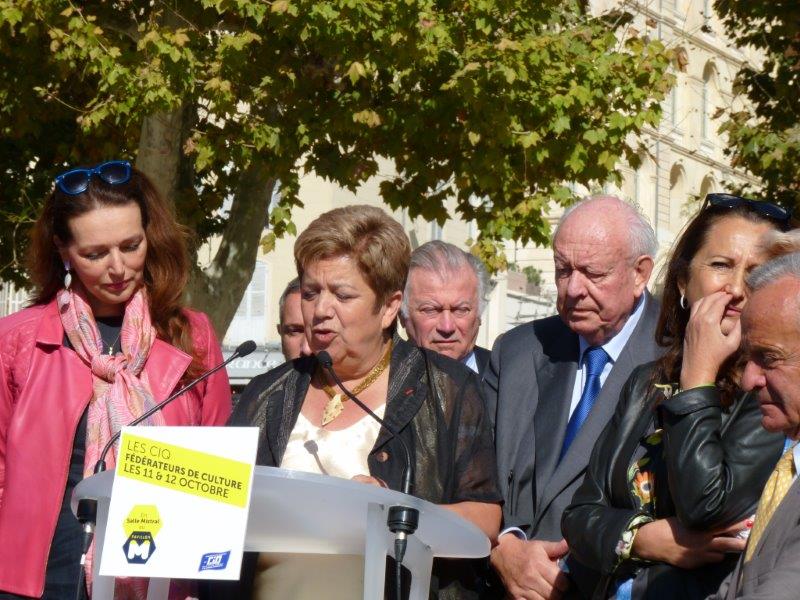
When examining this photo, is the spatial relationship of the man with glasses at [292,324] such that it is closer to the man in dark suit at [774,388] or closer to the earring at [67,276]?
the earring at [67,276]

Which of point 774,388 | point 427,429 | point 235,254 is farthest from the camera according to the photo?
point 235,254

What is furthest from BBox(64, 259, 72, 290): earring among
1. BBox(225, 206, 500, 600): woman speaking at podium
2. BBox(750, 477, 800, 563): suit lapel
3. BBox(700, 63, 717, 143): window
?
BBox(700, 63, 717, 143): window

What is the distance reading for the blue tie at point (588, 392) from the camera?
200 inches

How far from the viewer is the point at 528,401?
17.2 ft

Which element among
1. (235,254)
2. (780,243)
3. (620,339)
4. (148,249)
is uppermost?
(235,254)

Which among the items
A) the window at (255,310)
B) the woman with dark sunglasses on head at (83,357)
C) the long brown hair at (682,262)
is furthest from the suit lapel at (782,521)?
the window at (255,310)

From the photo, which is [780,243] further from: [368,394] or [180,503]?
[180,503]

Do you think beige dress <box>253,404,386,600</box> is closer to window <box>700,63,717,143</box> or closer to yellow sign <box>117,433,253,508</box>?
yellow sign <box>117,433,253,508</box>

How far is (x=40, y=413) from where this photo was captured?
4.87m

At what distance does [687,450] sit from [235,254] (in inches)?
434

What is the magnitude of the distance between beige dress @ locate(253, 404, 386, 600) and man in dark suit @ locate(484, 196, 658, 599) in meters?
0.68

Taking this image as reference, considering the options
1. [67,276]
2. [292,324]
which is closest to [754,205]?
[67,276]

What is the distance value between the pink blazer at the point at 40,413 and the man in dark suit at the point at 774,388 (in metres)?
2.20

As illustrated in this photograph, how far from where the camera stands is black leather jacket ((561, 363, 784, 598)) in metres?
3.96
